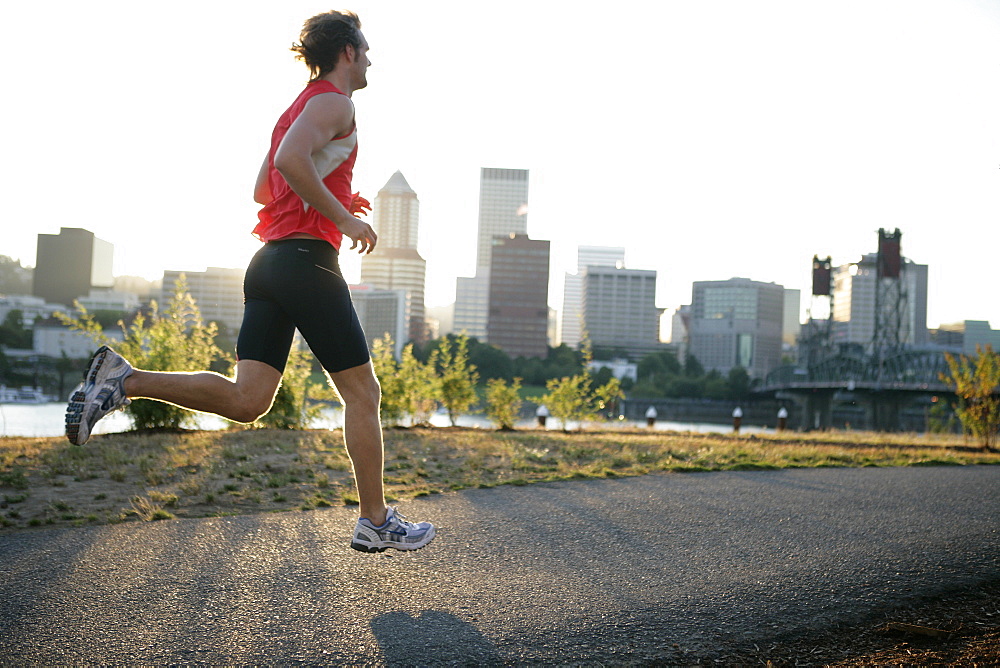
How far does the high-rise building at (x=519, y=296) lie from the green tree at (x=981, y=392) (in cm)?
13376

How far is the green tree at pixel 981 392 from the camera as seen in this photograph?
9.44 m

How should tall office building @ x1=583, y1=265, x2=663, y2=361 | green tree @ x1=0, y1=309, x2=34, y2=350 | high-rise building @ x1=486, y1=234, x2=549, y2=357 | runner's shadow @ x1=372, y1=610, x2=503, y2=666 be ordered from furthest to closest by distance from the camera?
tall office building @ x1=583, y1=265, x2=663, y2=361
high-rise building @ x1=486, y1=234, x2=549, y2=357
green tree @ x1=0, y1=309, x2=34, y2=350
runner's shadow @ x1=372, y1=610, x2=503, y2=666

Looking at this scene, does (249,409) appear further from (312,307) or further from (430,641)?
(430,641)

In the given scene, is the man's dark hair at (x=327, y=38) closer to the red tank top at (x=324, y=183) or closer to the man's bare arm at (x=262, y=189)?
the red tank top at (x=324, y=183)

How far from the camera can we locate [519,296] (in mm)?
151000

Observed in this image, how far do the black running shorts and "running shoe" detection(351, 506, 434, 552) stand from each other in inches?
21.1

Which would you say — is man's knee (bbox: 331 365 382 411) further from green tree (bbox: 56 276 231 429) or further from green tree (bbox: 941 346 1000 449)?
green tree (bbox: 941 346 1000 449)

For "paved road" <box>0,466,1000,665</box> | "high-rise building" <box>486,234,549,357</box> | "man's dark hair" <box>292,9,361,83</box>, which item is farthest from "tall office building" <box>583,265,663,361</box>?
"man's dark hair" <box>292,9,361,83</box>

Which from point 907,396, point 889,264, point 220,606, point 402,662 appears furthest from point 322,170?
point 889,264

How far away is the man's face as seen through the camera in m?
2.57

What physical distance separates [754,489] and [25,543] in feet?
12.4

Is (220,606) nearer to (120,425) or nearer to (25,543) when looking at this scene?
(25,543)

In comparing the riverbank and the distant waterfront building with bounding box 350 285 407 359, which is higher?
the distant waterfront building with bounding box 350 285 407 359

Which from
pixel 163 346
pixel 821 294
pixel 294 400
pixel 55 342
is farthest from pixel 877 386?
pixel 55 342
